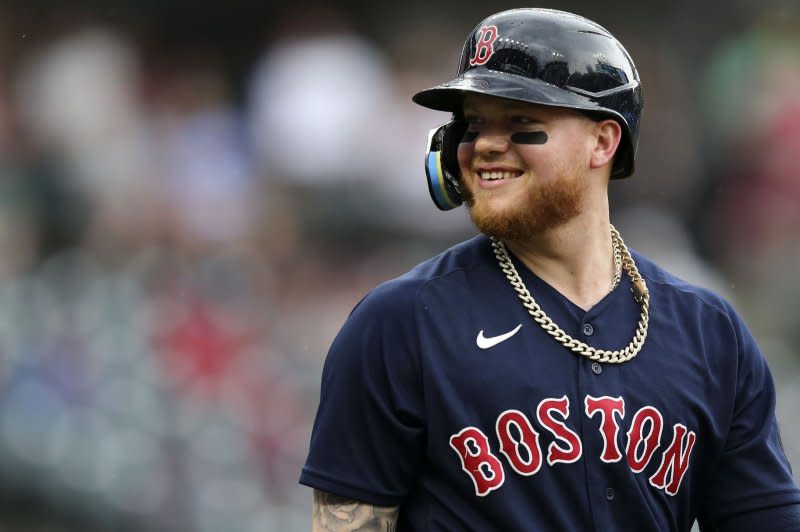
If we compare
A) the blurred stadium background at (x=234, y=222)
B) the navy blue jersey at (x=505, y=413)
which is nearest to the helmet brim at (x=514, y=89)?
the navy blue jersey at (x=505, y=413)

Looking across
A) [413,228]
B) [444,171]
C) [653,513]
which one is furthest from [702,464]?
[413,228]

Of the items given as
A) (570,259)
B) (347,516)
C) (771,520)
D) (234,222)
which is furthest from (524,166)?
(234,222)

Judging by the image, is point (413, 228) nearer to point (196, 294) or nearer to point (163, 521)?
point (196, 294)

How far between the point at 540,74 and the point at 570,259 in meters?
0.46

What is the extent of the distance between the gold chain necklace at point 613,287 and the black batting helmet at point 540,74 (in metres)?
0.21

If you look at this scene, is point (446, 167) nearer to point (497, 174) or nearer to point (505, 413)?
point (497, 174)

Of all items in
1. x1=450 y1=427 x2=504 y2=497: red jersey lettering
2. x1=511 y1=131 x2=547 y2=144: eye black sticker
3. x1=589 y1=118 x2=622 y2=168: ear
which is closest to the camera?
x1=450 y1=427 x2=504 y2=497: red jersey lettering

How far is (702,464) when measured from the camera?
3.04m

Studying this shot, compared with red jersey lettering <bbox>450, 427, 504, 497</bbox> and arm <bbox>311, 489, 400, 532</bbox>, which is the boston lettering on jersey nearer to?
red jersey lettering <bbox>450, 427, 504, 497</bbox>

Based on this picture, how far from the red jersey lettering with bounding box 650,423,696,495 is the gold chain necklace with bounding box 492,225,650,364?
21 cm

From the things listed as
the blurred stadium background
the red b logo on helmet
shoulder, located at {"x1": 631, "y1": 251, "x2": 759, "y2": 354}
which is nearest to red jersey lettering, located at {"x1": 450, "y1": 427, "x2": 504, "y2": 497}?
shoulder, located at {"x1": 631, "y1": 251, "x2": 759, "y2": 354}

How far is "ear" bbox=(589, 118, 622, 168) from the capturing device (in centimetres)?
303

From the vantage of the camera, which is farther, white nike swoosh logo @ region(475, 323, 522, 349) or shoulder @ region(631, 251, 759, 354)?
shoulder @ region(631, 251, 759, 354)

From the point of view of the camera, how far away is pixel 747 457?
3.08 metres
